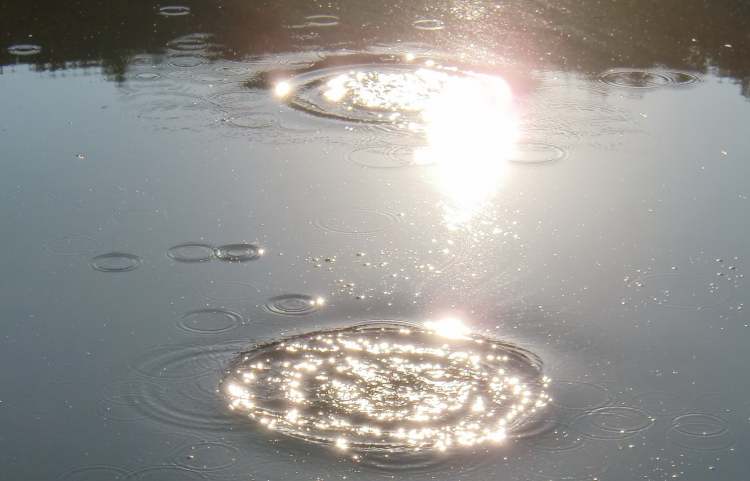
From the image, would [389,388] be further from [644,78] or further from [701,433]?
[644,78]

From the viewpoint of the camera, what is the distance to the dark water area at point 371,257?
4.41 meters

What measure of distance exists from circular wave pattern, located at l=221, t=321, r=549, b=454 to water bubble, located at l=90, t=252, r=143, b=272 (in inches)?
42.5

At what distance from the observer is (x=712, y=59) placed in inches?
368

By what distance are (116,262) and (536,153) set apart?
285cm

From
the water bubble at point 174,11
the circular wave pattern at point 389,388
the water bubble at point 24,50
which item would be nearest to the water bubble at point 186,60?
the water bubble at point 24,50

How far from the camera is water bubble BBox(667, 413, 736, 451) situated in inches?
173

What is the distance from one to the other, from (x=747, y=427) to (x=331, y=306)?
1952mm

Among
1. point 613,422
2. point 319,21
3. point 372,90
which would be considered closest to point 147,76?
point 372,90

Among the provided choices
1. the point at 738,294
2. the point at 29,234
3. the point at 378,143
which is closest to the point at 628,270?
the point at 738,294

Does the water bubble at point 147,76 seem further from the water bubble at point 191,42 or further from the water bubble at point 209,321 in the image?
the water bubble at point 209,321

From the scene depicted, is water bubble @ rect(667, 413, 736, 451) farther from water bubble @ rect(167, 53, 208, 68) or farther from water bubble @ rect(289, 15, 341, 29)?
water bubble @ rect(289, 15, 341, 29)

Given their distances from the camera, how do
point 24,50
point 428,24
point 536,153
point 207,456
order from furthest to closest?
1. point 428,24
2. point 24,50
3. point 536,153
4. point 207,456

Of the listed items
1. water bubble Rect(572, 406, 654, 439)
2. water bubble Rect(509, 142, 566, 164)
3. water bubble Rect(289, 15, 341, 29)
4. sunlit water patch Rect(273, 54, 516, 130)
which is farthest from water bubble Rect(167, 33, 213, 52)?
water bubble Rect(572, 406, 654, 439)

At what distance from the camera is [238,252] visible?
584cm
